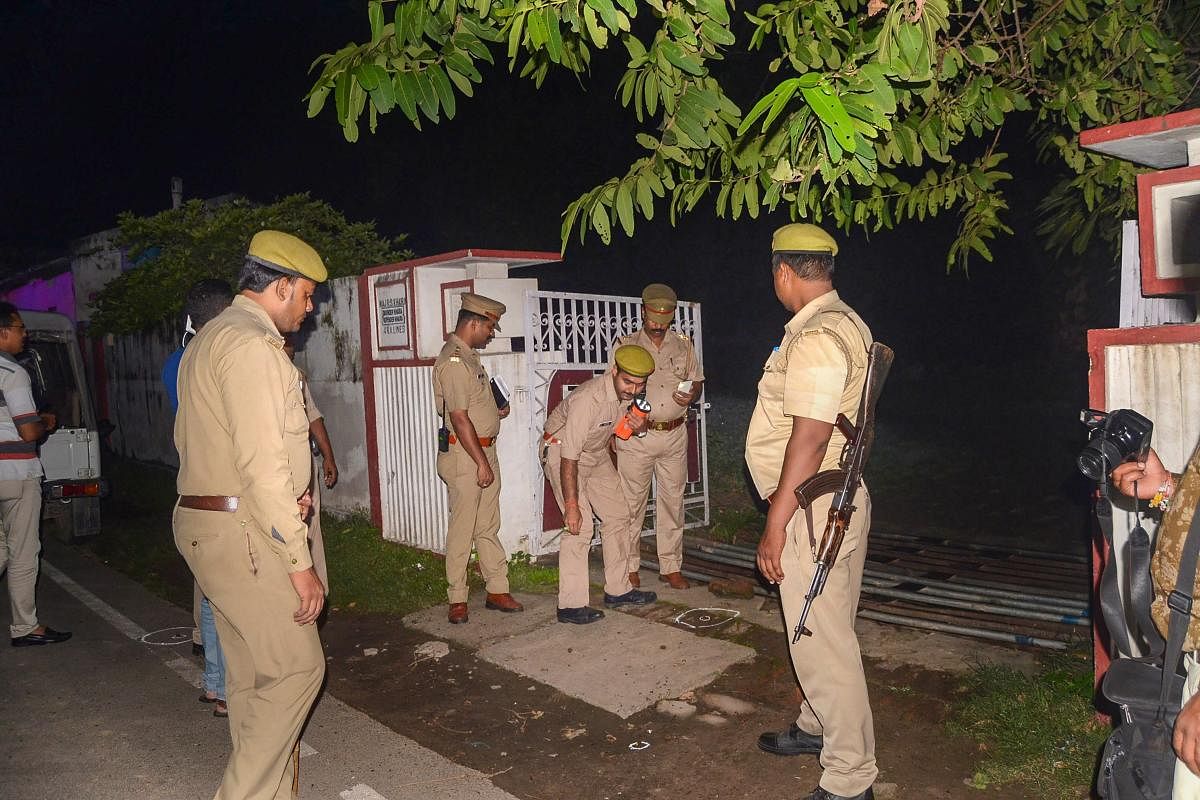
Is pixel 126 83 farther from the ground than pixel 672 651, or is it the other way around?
pixel 126 83

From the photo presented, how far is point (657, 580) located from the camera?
6547 millimetres

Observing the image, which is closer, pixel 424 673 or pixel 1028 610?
pixel 424 673

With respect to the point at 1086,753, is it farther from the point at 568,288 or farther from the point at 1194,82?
A: the point at 568,288

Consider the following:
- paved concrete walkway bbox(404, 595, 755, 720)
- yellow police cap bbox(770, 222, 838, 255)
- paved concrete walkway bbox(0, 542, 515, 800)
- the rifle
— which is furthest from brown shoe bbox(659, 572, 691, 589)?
yellow police cap bbox(770, 222, 838, 255)

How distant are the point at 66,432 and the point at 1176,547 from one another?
8.76 meters

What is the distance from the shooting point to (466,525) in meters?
5.88

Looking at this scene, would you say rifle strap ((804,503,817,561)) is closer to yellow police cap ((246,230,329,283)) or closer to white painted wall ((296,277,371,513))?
yellow police cap ((246,230,329,283))

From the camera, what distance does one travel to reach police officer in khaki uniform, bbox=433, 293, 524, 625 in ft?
18.6

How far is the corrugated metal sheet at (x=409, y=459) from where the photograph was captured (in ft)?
24.0

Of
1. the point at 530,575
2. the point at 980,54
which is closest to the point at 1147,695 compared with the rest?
the point at 980,54

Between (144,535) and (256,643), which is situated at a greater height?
(256,643)

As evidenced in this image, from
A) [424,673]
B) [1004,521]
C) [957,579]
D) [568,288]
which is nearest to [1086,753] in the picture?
[957,579]

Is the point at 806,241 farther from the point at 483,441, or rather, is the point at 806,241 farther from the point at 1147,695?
the point at 483,441

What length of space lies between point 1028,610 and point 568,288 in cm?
1723
